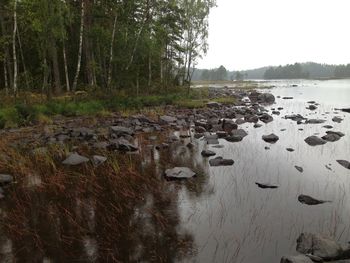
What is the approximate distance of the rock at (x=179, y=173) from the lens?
1002cm

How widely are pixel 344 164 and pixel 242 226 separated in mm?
6610

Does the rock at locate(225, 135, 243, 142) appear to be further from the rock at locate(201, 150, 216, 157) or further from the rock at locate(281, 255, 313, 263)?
the rock at locate(281, 255, 313, 263)

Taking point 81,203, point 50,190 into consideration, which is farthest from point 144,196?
point 50,190

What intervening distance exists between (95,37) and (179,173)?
22416 mm

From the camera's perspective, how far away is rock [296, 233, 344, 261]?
554 centimetres

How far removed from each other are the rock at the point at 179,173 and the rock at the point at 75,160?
3309mm

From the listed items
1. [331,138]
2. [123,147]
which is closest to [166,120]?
[123,147]

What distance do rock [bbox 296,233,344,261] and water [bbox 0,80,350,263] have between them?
0.28 metres

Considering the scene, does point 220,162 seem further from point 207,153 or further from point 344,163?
point 344,163

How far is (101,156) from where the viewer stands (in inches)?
476

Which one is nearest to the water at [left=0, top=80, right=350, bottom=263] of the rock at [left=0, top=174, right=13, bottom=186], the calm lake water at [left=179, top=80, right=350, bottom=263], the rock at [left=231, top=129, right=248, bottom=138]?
the calm lake water at [left=179, top=80, right=350, bottom=263]

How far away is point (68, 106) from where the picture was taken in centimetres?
2220

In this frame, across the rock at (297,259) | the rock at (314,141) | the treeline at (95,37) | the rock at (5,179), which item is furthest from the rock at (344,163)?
the treeline at (95,37)

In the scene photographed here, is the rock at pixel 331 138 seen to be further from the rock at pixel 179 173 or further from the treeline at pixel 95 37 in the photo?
the treeline at pixel 95 37
